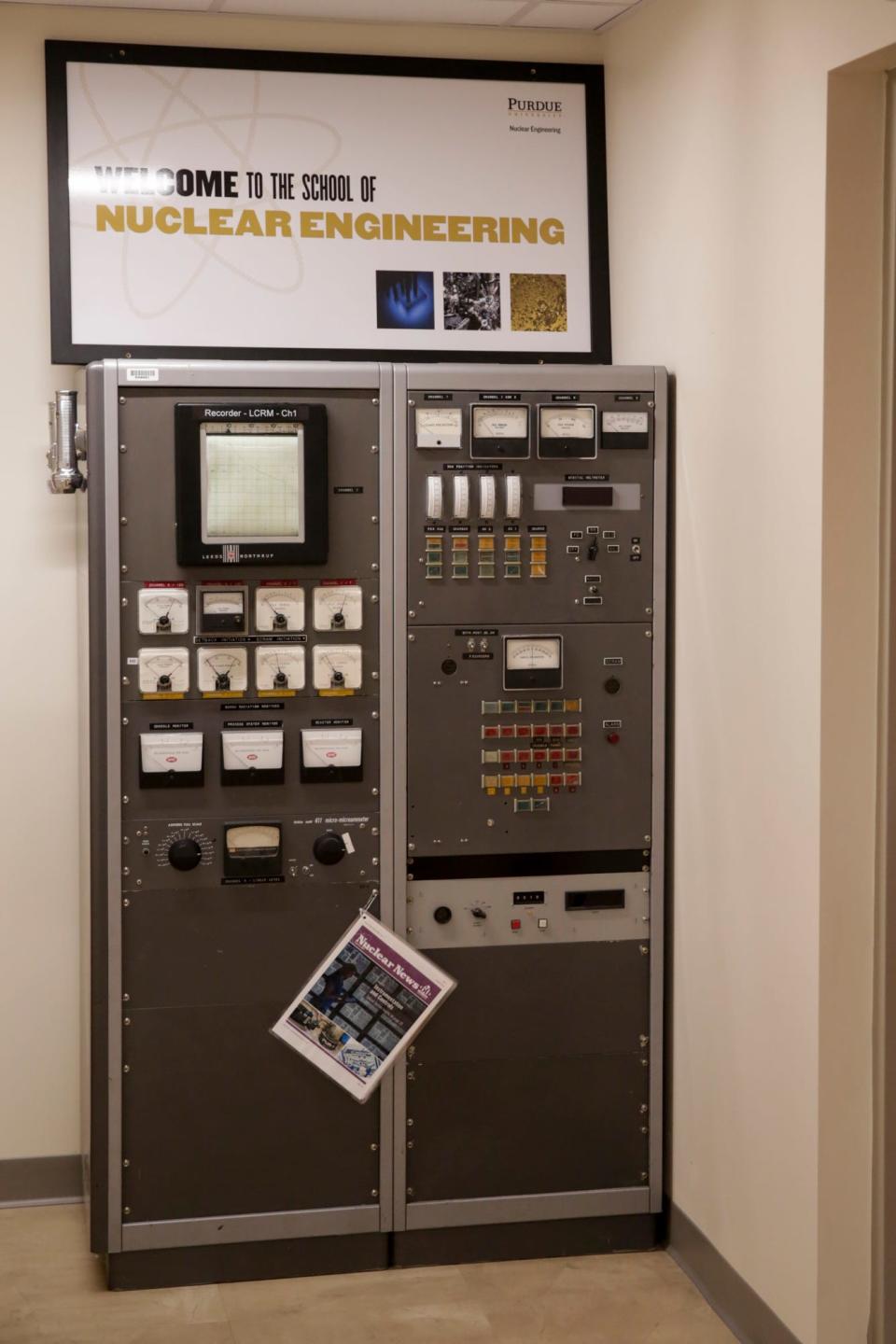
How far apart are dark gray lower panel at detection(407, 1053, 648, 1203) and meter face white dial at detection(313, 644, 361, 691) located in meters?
0.93

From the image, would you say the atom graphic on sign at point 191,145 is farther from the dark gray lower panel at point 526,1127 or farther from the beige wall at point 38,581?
the dark gray lower panel at point 526,1127

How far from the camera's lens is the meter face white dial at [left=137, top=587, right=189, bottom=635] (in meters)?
3.23

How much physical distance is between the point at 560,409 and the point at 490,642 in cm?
56

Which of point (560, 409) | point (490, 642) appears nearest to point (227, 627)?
point (490, 642)

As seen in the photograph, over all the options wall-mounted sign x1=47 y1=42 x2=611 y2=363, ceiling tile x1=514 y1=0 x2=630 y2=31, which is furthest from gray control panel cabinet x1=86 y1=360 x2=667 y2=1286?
ceiling tile x1=514 y1=0 x2=630 y2=31

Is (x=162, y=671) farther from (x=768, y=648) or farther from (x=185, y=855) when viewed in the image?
(x=768, y=648)

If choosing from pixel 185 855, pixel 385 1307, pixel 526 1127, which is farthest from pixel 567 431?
pixel 385 1307

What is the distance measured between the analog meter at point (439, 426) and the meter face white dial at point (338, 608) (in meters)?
0.38

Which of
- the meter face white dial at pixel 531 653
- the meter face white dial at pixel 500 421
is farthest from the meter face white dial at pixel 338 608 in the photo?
the meter face white dial at pixel 500 421

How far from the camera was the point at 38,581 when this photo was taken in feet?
12.4

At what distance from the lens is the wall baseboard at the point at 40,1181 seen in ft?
12.6

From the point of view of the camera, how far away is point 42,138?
3.65 m

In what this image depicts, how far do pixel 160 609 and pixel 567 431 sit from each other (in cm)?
102

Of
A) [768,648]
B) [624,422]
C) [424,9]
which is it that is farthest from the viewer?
[424,9]
